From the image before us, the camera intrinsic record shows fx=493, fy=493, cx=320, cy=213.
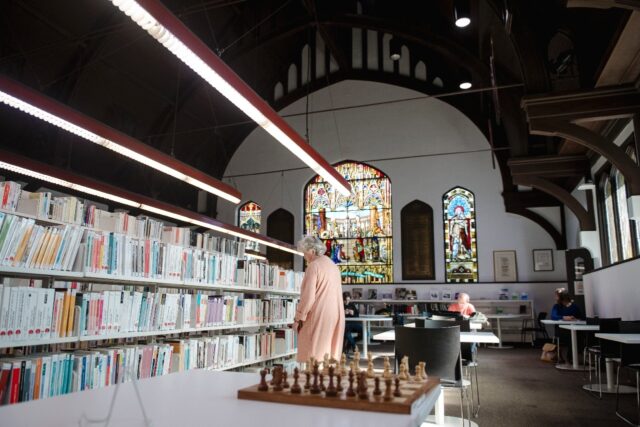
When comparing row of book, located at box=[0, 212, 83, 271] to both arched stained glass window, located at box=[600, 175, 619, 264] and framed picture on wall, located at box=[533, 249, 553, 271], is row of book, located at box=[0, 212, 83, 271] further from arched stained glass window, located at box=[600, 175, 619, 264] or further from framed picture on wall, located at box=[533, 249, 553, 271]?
framed picture on wall, located at box=[533, 249, 553, 271]

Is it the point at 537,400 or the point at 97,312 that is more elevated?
the point at 97,312

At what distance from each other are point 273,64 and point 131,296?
1211 centimetres

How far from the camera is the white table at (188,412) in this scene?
1084 millimetres

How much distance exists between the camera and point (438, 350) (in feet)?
12.3

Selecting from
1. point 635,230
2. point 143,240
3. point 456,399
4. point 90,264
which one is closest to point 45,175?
point 143,240

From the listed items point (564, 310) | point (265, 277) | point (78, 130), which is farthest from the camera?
point (564, 310)

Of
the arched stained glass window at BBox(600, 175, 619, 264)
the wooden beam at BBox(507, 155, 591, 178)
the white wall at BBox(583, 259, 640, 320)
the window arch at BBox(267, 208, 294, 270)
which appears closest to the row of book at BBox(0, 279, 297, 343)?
the white wall at BBox(583, 259, 640, 320)

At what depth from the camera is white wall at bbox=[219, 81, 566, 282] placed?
13164mm

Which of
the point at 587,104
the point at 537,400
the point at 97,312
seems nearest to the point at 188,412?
the point at 97,312

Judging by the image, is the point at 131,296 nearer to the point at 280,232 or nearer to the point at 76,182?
the point at 76,182

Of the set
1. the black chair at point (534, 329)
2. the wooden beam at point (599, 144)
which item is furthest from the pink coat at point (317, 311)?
the black chair at point (534, 329)

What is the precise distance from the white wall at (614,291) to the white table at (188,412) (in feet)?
21.9

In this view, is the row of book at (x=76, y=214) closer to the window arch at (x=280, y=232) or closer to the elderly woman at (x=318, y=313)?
the elderly woman at (x=318, y=313)

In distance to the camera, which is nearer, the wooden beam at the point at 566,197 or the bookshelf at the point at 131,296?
the bookshelf at the point at 131,296
